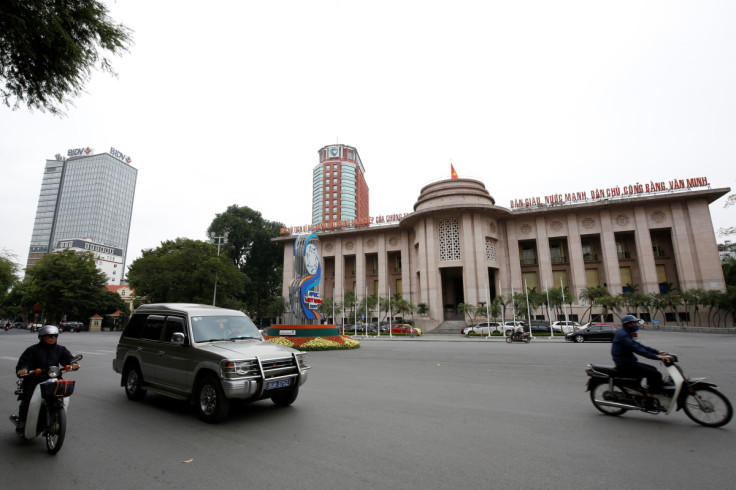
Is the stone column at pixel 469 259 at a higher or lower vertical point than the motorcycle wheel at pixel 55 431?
higher

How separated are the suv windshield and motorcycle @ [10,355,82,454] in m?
Result: 1.92

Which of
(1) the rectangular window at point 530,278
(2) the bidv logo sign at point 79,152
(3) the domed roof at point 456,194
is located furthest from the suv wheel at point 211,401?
(2) the bidv logo sign at point 79,152

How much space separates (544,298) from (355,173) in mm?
71476

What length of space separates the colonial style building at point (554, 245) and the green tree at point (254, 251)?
1741 cm

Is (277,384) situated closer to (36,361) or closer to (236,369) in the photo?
(236,369)

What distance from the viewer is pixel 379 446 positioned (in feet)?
14.4

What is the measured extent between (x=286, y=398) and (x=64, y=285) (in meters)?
51.9

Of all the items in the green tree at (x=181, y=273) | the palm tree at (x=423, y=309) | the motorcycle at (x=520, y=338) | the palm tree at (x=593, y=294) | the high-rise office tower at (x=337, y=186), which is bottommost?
the motorcycle at (x=520, y=338)

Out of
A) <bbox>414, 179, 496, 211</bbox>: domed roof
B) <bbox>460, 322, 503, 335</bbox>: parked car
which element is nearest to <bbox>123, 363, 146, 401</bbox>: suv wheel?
<bbox>460, 322, 503, 335</bbox>: parked car

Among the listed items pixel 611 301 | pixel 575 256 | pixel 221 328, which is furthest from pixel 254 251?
pixel 221 328

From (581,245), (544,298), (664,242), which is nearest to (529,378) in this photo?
(544,298)

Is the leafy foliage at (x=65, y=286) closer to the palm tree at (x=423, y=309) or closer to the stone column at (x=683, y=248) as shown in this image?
the palm tree at (x=423, y=309)

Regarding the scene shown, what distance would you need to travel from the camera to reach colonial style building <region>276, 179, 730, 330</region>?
41.4m

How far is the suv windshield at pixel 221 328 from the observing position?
6.20m
